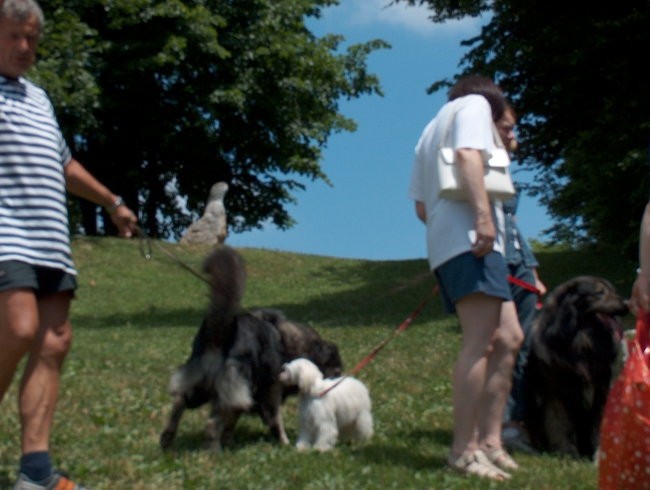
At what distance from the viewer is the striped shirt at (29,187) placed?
15.3 ft

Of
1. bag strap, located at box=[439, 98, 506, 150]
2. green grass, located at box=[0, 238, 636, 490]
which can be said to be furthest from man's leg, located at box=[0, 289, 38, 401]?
bag strap, located at box=[439, 98, 506, 150]

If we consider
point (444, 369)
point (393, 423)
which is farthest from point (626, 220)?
point (393, 423)

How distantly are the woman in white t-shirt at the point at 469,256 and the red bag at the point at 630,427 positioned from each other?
1.17m

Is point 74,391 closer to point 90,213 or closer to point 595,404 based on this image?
point 595,404

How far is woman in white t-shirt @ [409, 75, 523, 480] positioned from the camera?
567cm

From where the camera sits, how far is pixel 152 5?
31.4 meters

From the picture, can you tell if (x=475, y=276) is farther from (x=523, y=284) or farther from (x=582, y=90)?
(x=582, y=90)

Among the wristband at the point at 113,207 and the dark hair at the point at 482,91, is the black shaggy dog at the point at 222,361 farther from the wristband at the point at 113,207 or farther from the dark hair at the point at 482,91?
the dark hair at the point at 482,91

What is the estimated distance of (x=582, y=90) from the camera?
20625 mm

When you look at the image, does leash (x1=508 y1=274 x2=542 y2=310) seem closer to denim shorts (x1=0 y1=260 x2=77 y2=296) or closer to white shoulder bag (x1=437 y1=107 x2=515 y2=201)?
Answer: white shoulder bag (x1=437 y1=107 x2=515 y2=201)

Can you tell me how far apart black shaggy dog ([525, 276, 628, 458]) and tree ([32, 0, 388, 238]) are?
950 inches

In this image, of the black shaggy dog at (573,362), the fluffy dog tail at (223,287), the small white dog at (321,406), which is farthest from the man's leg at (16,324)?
the black shaggy dog at (573,362)

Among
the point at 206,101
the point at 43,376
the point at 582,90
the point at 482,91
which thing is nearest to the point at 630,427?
the point at 482,91

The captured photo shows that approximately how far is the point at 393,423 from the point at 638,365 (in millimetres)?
3719
